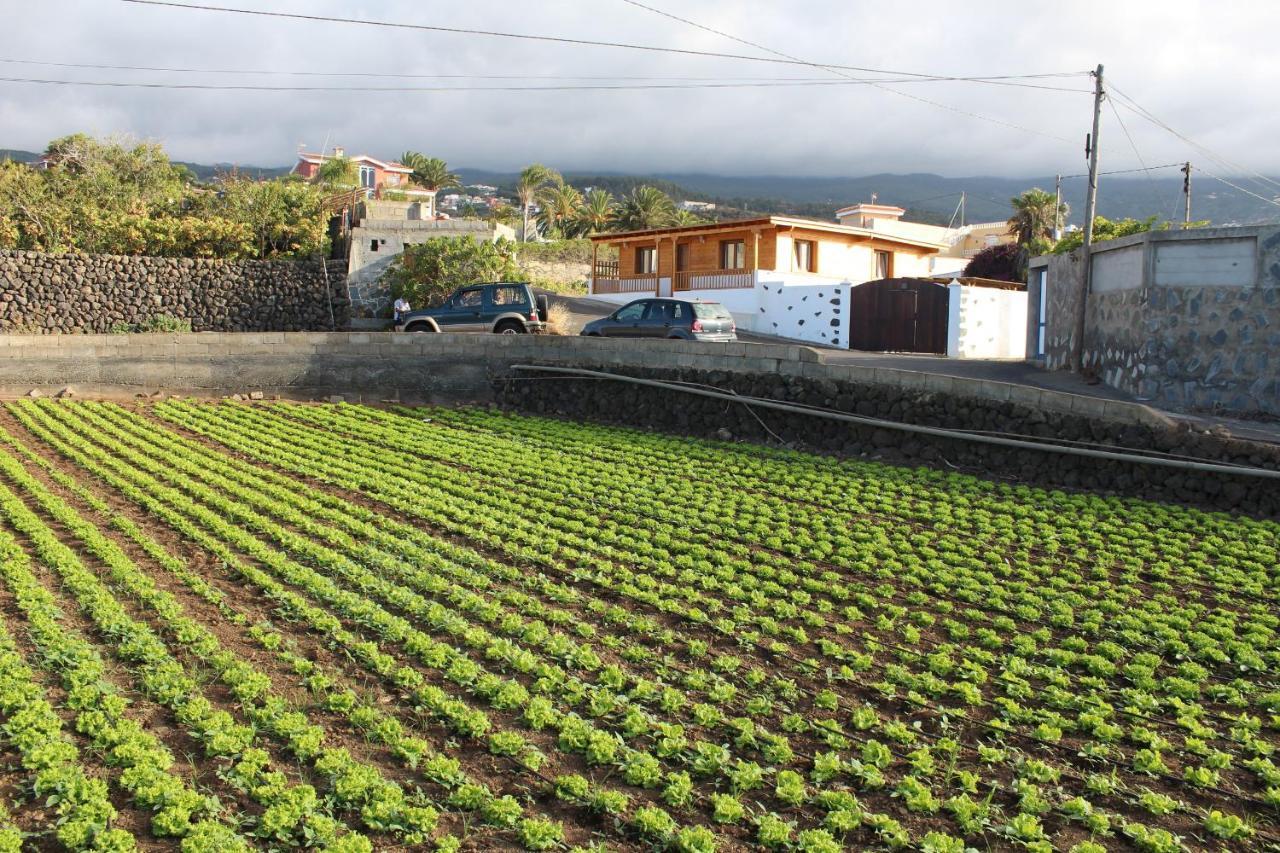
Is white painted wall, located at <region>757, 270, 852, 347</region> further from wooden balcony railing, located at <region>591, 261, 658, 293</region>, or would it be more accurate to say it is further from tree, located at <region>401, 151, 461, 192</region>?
tree, located at <region>401, 151, 461, 192</region>

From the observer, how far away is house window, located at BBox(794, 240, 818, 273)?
36.3m

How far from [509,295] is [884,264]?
65.1ft

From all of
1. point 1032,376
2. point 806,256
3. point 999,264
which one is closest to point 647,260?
point 806,256

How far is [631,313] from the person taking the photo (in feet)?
77.9

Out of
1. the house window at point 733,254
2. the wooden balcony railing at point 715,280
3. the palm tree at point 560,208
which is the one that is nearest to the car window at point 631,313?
the wooden balcony railing at point 715,280

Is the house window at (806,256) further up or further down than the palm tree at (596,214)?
further down

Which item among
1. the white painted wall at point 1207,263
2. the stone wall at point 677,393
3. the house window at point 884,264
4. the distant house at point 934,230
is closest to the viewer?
the stone wall at point 677,393

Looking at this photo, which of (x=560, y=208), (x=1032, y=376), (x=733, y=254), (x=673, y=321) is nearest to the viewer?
(x=1032, y=376)

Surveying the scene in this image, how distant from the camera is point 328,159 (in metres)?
56.0

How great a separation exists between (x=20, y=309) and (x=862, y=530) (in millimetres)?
23042

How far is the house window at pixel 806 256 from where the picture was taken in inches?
1430

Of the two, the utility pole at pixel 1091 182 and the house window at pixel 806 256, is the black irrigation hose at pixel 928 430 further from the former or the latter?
the house window at pixel 806 256

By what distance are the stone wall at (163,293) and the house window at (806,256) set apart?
15.4 meters

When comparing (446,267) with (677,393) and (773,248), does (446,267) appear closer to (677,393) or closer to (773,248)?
(773,248)
